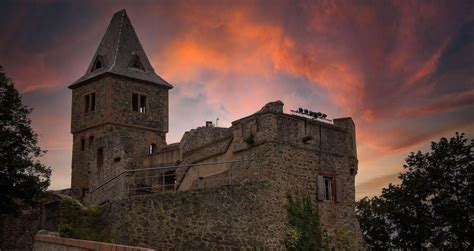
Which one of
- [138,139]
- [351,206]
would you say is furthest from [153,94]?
[351,206]

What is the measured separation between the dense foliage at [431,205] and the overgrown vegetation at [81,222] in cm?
2166

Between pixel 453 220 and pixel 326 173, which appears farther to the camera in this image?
pixel 453 220

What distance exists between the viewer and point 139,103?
53.8 meters

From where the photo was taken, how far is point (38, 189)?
33406mm

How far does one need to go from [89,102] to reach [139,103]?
3991 mm

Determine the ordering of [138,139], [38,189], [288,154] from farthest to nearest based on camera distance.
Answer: [138,139] < [38,189] < [288,154]

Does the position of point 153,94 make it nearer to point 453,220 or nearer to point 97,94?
point 97,94

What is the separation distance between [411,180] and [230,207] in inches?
758

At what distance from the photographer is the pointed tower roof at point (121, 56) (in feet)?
176

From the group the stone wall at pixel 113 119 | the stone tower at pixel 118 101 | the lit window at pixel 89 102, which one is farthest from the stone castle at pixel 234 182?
the lit window at pixel 89 102

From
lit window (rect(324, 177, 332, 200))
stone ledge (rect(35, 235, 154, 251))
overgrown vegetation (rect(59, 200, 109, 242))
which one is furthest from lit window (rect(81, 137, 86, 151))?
stone ledge (rect(35, 235, 154, 251))

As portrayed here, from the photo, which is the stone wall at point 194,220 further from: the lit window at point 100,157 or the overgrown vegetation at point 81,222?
the lit window at point 100,157

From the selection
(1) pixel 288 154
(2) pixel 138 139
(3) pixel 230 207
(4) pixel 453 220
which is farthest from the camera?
(2) pixel 138 139

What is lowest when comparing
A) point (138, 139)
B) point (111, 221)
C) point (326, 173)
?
point (111, 221)
